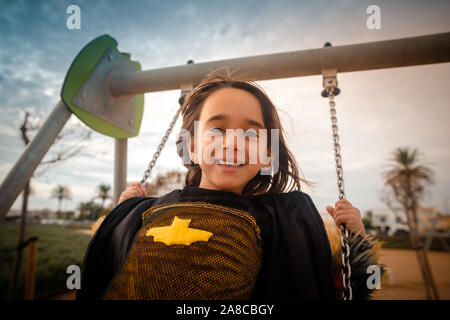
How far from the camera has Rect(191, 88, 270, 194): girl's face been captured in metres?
1.12

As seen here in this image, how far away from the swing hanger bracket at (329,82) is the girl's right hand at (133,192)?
58.0 inches

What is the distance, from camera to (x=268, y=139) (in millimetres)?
1417

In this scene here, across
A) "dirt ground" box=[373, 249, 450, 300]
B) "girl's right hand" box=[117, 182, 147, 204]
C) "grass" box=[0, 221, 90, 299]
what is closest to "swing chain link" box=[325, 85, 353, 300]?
"girl's right hand" box=[117, 182, 147, 204]

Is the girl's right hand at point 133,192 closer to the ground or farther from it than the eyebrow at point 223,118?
closer to the ground

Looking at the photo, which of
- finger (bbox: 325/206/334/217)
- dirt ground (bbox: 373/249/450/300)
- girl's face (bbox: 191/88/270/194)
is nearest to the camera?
girl's face (bbox: 191/88/270/194)

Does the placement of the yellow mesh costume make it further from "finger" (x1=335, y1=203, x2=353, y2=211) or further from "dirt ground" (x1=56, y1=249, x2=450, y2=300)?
"dirt ground" (x1=56, y1=249, x2=450, y2=300)

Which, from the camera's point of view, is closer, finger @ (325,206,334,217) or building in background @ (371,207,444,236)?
finger @ (325,206,334,217)

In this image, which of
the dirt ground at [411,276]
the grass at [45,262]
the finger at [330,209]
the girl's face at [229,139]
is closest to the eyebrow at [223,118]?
the girl's face at [229,139]

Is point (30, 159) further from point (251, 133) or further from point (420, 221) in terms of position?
point (420, 221)

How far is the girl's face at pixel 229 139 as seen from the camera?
3.67 ft

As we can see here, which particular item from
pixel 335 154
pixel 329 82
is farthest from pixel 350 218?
pixel 329 82

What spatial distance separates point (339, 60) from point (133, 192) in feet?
6.02

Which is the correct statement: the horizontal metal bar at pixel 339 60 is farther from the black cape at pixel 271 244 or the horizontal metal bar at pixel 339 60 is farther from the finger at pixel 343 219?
the finger at pixel 343 219
